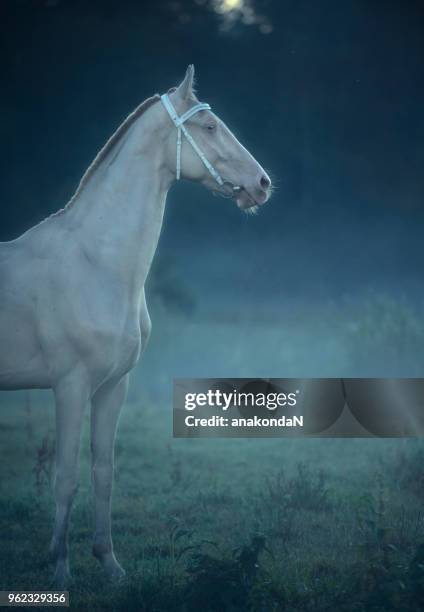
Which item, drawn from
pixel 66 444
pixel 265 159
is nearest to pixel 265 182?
pixel 265 159

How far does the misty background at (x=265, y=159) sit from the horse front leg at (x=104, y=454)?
864 millimetres

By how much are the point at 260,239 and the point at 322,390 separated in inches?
43.9

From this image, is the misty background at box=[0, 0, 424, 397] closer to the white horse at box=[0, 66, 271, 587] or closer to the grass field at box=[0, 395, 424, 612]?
the grass field at box=[0, 395, 424, 612]

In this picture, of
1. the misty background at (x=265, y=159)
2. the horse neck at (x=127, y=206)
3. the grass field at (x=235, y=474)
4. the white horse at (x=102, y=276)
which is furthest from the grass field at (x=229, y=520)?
the horse neck at (x=127, y=206)

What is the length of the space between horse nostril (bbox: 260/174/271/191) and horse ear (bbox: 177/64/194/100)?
0.57 m

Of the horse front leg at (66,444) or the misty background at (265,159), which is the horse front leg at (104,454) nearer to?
the horse front leg at (66,444)

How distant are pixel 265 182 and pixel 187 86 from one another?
24.5 inches

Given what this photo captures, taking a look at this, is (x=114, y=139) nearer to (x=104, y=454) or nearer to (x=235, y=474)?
(x=104, y=454)

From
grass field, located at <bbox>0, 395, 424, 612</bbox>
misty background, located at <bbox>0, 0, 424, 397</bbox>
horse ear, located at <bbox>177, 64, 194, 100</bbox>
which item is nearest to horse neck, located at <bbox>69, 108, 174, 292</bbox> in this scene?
horse ear, located at <bbox>177, 64, 194, 100</bbox>

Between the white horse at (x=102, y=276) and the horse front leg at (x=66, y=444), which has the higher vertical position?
the white horse at (x=102, y=276)

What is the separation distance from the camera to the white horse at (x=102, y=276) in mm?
3230

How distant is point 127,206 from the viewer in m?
3.42

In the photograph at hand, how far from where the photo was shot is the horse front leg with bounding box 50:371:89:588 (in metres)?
3.21

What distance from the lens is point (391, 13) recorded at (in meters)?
4.46
